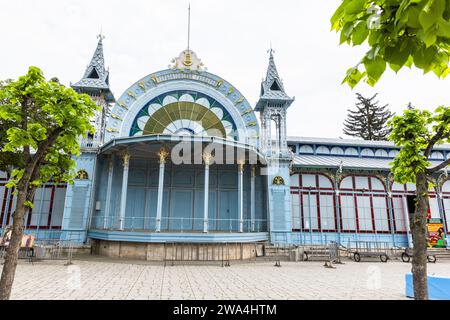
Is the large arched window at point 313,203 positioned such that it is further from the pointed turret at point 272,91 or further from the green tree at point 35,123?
the green tree at point 35,123

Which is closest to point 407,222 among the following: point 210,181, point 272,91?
point 272,91

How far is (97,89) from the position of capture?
1761 cm

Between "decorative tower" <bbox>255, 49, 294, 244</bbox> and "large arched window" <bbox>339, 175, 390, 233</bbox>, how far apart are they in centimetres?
449

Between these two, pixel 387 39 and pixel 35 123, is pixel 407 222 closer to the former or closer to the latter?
pixel 387 39

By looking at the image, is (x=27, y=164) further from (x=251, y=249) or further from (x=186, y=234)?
(x=251, y=249)

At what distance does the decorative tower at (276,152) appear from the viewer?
17156 mm

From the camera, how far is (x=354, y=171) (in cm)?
1972

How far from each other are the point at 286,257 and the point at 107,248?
373 inches

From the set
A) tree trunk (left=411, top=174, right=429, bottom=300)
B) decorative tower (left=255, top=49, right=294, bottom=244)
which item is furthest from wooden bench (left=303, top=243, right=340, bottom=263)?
tree trunk (left=411, top=174, right=429, bottom=300)

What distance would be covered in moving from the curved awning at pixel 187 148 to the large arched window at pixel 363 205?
261 inches

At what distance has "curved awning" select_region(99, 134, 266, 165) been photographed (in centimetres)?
1407
